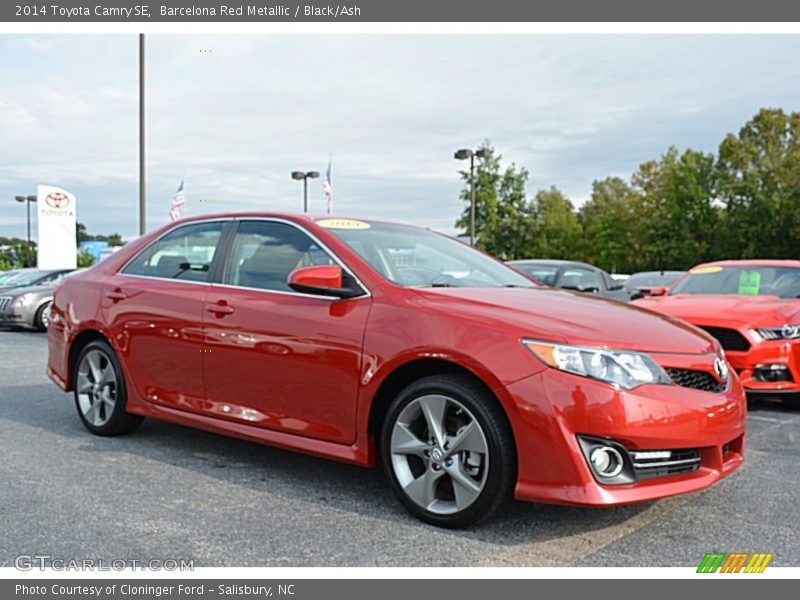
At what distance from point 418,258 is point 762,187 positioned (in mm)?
48510

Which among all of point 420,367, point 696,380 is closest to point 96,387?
point 420,367

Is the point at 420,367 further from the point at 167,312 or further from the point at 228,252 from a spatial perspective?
the point at 167,312

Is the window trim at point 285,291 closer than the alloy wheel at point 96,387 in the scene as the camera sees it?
Yes

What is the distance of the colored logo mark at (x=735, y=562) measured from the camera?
3.09m

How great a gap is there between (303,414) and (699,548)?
6.42 feet

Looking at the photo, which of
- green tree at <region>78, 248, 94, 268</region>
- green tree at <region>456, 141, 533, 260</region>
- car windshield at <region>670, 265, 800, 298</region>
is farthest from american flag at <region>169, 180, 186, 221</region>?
green tree at <region>78, 248, 94, 268</region>

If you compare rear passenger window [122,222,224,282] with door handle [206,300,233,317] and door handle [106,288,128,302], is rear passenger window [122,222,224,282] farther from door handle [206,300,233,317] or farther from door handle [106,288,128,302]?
door handle [206,300,233,317]

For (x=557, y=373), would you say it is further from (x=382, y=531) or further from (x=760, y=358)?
(x=760, y=358)

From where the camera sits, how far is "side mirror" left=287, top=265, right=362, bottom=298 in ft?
12.7

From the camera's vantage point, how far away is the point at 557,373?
10.6ft

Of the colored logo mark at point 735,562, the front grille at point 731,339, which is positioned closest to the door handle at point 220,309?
the colored logo mark at point 735,562

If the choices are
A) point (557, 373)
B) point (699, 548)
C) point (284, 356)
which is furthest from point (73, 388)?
point (699, 548)

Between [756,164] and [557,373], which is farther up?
[756,164]

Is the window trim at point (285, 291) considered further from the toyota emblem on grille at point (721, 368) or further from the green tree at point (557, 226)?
the green tree at point (557, 226)
